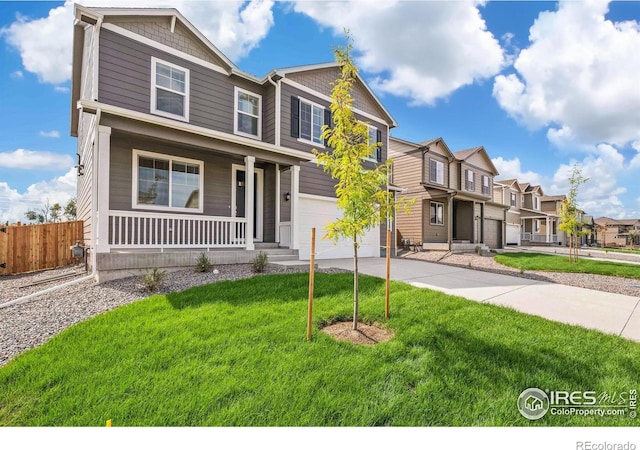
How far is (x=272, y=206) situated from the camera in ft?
32.6

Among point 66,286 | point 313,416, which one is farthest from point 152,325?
point 66,286

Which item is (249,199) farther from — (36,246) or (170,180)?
(36,246)

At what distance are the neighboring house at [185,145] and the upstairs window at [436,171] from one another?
8.83 m

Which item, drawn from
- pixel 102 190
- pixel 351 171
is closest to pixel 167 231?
pixel 102 190

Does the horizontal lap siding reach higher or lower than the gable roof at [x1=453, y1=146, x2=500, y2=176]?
lower

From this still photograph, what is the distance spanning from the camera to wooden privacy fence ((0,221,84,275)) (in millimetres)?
8742

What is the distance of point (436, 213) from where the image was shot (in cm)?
1714

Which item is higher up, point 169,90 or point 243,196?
point 169,90

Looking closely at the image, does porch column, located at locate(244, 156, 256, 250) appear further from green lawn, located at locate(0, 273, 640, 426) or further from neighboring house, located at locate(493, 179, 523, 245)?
neighboring house, located at locate(493, 179, 523, 245)

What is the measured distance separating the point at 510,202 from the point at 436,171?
14320mm

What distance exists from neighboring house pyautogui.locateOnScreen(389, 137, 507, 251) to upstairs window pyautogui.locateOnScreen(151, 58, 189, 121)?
1085cm

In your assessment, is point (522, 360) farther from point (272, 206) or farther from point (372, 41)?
point (272, 206)

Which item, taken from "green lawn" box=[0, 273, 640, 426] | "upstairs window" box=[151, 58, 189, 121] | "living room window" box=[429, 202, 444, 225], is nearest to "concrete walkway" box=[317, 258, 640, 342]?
"green lawn" box=[0, 273, 640, 426]

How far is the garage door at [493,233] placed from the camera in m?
20.7
